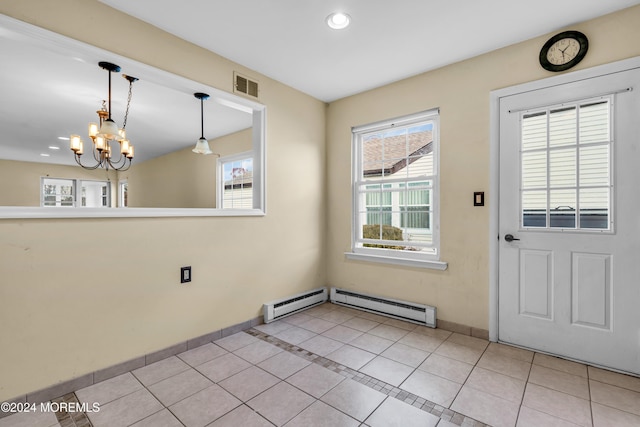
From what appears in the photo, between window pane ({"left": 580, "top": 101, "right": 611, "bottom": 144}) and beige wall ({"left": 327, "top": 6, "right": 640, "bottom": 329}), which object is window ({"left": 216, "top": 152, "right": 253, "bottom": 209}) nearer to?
beige wall ({"left": 327, "top": 6, "right": 640, "bottom": 329})

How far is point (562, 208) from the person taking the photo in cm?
244

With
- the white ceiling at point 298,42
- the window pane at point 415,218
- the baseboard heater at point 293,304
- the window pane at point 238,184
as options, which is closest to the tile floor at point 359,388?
the baseboard heater at point 293,304

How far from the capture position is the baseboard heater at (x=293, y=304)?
322 cm

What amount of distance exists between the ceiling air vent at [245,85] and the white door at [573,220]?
2445mm

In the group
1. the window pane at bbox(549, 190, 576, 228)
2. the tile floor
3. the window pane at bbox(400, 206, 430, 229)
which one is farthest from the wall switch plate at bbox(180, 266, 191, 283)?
the window pane at bbox(549, 190, 576, 228)

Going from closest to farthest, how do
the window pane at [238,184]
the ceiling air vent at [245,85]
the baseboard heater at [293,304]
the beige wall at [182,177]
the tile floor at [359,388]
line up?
the tile floor at [359,388]
the ceiling air vent at [245,85]
the baseboard heater at [293,304]
the window pane at [238,184]
the beige wall at [182,177]

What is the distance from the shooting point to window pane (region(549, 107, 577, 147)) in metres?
2.40

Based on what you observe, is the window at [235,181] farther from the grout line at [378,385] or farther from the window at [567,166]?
the window at [567,166]

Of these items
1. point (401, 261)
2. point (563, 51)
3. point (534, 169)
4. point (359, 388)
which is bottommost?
point (359, 388)

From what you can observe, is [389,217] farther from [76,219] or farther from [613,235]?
[76,219]

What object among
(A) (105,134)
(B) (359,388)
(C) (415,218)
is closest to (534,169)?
(C) (415,218)

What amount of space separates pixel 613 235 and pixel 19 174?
11.7 metres

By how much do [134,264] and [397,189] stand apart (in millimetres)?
2752

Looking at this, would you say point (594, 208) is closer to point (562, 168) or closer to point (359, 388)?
point (562, 168)
